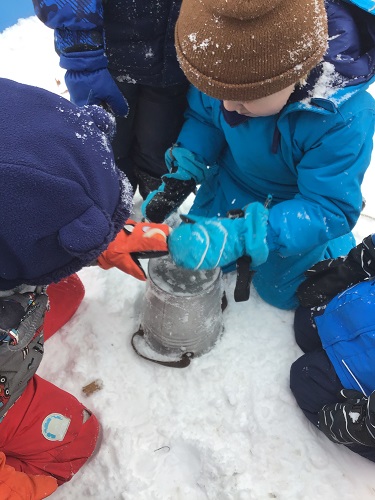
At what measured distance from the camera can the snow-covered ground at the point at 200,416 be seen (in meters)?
1.41

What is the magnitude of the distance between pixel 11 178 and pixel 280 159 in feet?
3.12

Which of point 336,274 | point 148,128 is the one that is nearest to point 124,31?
point 148,128

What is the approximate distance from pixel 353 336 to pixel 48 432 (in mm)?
990

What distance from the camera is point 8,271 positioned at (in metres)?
0.91

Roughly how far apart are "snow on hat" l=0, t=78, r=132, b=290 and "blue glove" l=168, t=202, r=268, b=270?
39 cm

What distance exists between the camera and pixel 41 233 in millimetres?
860

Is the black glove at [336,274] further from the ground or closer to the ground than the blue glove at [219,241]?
closer to the ground

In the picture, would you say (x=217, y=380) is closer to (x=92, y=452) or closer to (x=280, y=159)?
(x=92, y=452)

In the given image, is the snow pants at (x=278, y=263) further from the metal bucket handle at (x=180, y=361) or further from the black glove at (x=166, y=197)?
the metal bucket handle at (x=180, y=361)

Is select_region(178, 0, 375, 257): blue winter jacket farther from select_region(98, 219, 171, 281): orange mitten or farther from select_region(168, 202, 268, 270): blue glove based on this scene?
select_region(98, 219, 171, 281): orange mitten

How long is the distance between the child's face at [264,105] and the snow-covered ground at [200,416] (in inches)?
31.2

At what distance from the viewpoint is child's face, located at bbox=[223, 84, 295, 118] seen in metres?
1.20

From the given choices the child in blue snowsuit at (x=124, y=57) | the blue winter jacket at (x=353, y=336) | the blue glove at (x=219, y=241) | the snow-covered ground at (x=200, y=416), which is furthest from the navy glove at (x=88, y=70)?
the blue winter jacket at (x=353, y=336)

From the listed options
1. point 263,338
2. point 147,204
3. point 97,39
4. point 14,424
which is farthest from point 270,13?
point 14,424
